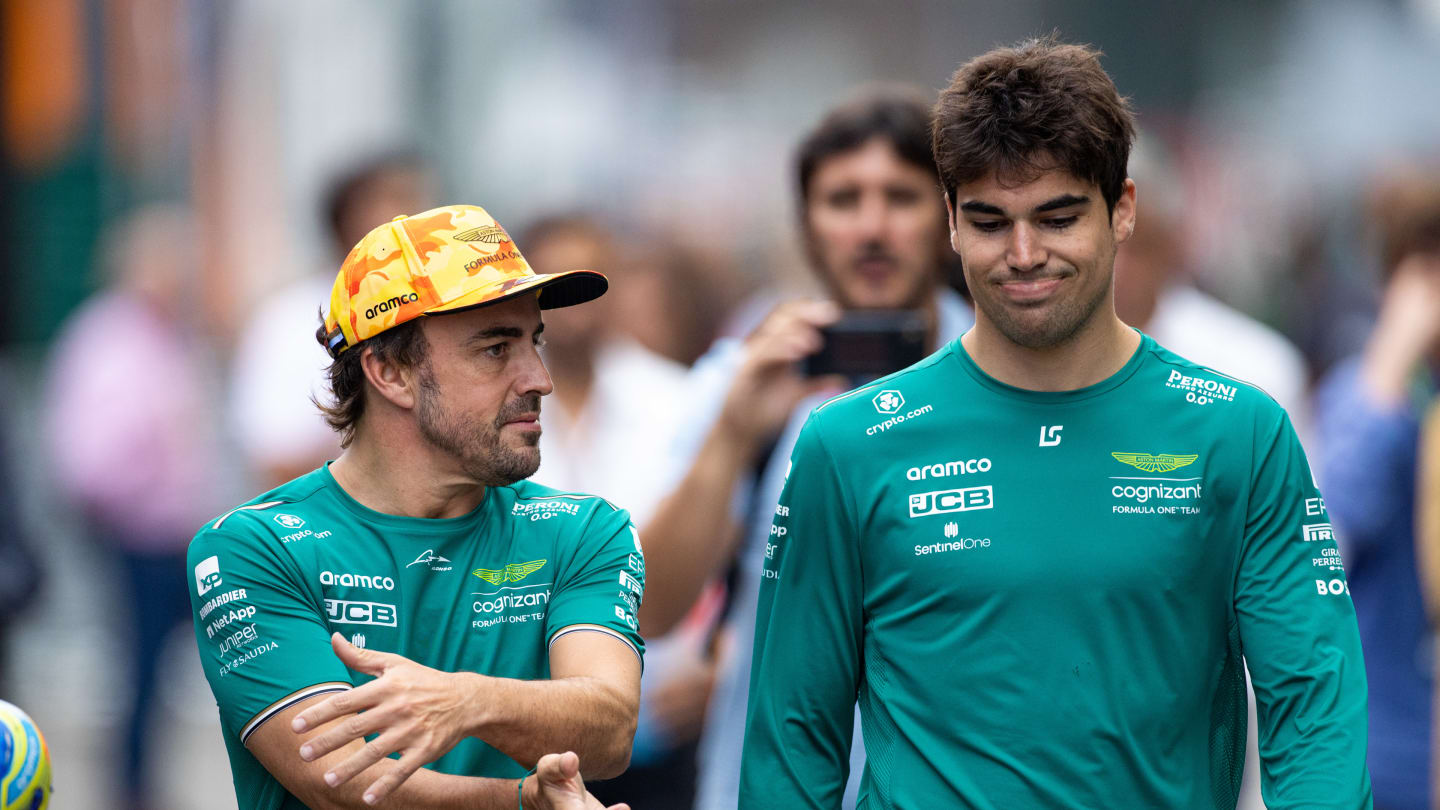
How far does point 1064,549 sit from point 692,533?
153 centimetres

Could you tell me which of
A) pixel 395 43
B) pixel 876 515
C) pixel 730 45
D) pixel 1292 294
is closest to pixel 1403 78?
pixel 1292 294

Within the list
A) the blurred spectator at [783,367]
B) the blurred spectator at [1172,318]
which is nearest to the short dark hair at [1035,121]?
the blurred spectator at [783,367]

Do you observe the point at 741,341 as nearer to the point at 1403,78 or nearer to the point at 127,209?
the point at 127,209

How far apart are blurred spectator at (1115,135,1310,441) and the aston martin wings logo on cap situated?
302 centimetres

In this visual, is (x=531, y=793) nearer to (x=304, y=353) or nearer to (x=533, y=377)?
(x=533, y=377)

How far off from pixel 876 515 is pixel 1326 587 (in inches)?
33.1

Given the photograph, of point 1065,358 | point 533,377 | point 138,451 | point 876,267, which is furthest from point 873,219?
Answer: point 138,451

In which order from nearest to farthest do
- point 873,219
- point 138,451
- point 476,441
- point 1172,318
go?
point 476,441 < point 873,219 < point 1172,318 < point 138,451

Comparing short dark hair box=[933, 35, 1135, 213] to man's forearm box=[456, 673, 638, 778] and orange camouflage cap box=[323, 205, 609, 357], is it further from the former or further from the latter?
man's forearm box=[456, 673, 638, 778]

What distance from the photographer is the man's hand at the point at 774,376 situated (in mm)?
4305

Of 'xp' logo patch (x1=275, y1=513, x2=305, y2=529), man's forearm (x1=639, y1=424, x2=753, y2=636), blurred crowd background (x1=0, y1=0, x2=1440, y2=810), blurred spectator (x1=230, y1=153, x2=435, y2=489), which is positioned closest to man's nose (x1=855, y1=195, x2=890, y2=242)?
blurred crowd background (x1=0, y1=0, x2=1440, y2=810)

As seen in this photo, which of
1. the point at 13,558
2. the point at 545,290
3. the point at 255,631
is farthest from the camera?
the point at 13,558

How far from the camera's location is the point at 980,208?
129 inches

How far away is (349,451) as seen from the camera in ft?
11.5
